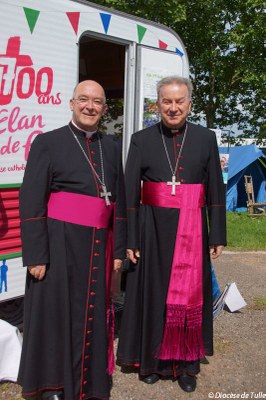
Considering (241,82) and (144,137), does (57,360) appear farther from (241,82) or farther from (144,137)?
(241,82)

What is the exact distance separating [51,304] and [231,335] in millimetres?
2175

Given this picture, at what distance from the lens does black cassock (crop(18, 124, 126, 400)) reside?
2.67 meters

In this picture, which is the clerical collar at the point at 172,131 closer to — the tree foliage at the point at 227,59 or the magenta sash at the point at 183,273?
the magenta sash at the point at 183,273

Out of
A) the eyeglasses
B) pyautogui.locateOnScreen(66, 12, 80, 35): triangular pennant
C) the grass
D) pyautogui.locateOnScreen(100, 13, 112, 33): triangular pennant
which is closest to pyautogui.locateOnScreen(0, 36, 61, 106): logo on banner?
pyautogui.locateOnScreen(66, 12, 80, 35): triangular pennant

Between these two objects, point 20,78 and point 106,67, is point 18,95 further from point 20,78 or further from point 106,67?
point 106,67

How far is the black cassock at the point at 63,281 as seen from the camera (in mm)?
2674

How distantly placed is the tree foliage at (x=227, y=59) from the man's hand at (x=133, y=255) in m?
12.3

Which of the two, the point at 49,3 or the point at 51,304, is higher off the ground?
the point at 49,3

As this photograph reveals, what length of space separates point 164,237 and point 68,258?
76 centimetres

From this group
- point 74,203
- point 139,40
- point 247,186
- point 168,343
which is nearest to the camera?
point 74,203

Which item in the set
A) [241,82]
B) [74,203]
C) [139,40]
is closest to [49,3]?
[139,40]

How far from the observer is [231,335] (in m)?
4.33

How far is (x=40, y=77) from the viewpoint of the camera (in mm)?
3518

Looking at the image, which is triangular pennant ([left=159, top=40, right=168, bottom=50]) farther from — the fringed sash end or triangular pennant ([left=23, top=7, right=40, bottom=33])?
the fringed sash end
